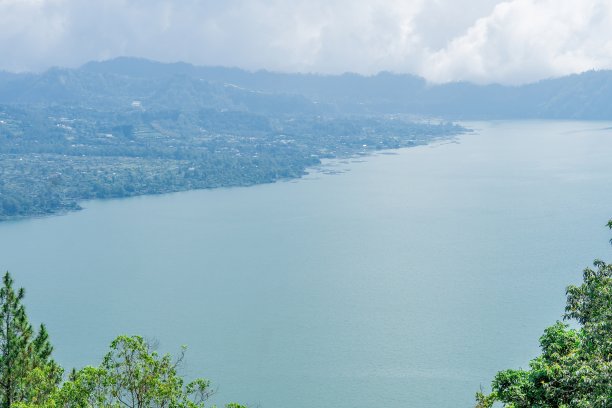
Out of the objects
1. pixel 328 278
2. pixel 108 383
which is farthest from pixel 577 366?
pixel 328 278

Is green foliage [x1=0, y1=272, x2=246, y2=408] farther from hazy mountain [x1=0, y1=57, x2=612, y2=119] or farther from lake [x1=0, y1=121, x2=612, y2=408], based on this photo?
hazy mountain [x1=0, y1=57, x2=612, y2=119]

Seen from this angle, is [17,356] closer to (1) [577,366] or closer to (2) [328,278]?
(1) [577,366]

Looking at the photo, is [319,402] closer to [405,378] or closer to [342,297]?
[405,378]

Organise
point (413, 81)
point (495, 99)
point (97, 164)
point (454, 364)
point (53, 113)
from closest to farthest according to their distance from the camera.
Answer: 1. point (454, 364)
2. point (97, 164)
3. point (53, 113)
4. point (495, 99)
5. point (413, 81)

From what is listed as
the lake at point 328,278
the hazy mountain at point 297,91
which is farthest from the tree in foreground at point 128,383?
the hazy mountain at point 297,91

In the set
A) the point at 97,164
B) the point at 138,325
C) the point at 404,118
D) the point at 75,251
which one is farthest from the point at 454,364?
the point at 404,118

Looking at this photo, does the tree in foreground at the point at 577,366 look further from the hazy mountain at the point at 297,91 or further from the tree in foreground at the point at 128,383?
the hazy mountain at the point at 297,91
